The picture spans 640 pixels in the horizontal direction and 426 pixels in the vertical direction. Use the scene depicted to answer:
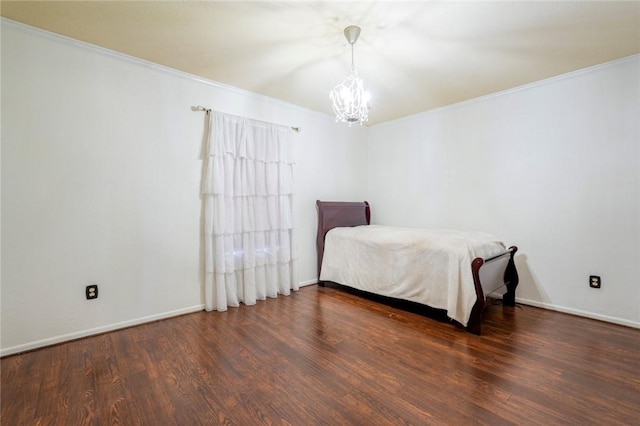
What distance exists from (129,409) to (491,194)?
3.83 metres

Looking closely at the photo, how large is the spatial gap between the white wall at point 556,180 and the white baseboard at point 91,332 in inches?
127

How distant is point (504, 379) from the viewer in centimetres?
179

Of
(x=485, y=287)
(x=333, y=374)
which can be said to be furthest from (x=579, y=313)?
(x=333, y=374)

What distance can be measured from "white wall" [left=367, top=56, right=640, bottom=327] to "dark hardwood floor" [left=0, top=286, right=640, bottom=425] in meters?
0.44

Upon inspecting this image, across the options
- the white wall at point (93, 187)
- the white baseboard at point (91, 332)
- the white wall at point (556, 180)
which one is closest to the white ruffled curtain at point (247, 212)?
the white wall at point (93, 187)

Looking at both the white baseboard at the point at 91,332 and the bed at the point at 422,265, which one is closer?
the white baseboard at the point at 91,332

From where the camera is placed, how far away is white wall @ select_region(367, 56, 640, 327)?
2633mm

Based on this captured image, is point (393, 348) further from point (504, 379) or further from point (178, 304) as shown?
point (178, 304)

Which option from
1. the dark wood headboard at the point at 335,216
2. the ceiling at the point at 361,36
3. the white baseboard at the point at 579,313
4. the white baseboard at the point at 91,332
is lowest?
the white baseboard at the point at 579,313

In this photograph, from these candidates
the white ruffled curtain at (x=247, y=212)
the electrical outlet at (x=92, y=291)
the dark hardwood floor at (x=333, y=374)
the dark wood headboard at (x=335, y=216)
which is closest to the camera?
the dark hardwood floor at (x=333, y=374)

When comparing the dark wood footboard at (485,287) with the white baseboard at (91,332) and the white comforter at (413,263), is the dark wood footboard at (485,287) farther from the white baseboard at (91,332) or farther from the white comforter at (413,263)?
the white baseboard at (91,332)

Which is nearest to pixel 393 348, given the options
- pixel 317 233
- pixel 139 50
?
pixel 317 233

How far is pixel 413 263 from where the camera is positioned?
2906mm

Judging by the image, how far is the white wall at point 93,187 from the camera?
215 cm
